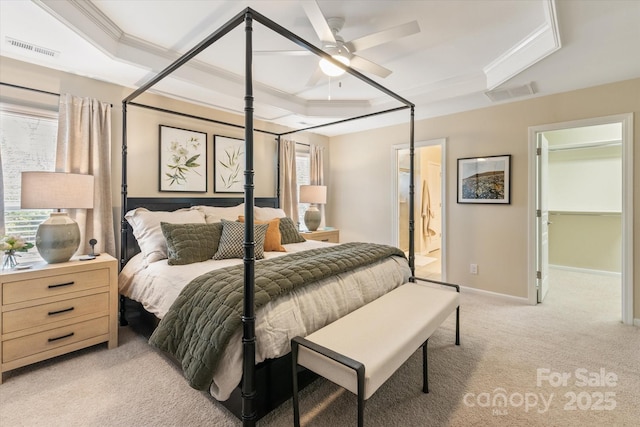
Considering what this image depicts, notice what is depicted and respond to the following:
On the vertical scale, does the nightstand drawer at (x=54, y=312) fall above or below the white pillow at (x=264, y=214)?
below

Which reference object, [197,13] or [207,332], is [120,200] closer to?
[197,13]

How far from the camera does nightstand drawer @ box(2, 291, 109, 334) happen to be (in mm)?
2064

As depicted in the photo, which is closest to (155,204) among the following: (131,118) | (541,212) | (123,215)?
(123,215)

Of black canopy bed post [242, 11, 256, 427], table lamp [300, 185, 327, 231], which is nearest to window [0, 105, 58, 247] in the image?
black canopy bed post [242, 11, 256, 427]

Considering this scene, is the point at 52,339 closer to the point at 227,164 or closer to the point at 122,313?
the point at 122,313

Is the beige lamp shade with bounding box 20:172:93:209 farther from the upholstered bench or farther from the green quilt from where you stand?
the upholstered bench

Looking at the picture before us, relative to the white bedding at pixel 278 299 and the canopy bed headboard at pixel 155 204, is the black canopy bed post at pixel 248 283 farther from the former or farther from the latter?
the canopy bed headboard at pixel 155 204

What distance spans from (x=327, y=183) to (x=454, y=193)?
2.28 m

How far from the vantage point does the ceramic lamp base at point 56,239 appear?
2.29 meters

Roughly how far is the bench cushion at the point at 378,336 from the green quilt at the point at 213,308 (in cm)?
34

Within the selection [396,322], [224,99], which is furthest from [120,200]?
[396,322]

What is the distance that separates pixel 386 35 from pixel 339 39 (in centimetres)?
46

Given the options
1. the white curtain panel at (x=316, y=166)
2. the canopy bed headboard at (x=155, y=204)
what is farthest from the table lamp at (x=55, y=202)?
the white curtain panel at (x=316, y=166)

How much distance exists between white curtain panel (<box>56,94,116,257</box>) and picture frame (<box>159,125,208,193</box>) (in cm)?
55
